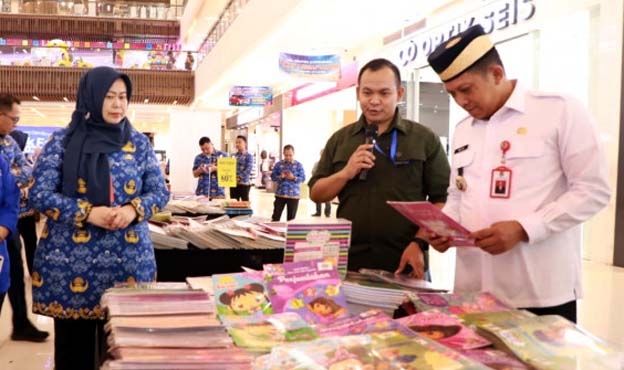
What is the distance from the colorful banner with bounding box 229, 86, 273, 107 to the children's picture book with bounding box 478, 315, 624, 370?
15.9 metres

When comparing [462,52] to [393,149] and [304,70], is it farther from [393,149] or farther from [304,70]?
[304,70]

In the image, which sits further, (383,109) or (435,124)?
(435,124)

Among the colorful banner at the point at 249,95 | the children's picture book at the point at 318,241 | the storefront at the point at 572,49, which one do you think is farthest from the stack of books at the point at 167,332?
the colorful banner at the point at 249,95

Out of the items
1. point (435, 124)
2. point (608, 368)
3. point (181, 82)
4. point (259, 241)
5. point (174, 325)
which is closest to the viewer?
point (608, 368)

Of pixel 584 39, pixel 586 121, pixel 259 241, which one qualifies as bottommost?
pixel 259 241

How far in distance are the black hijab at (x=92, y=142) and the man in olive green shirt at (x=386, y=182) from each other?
84cm

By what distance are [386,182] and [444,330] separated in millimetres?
1083

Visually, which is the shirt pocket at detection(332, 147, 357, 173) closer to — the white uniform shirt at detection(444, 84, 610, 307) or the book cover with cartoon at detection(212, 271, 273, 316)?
the white uniform shirt at detection(444, 84, 610, 307)

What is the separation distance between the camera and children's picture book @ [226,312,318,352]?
125 cm

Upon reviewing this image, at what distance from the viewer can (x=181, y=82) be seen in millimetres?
21000

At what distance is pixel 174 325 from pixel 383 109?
132 cm

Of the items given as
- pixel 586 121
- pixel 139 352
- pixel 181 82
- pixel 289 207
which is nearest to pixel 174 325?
pixel 139 352

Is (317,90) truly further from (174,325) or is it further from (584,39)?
(174,325)

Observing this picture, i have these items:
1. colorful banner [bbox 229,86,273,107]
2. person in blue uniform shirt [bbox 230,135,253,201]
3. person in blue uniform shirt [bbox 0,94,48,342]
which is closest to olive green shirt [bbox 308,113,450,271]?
person in blue uniform shirt [bbox 0,94,48,342]
